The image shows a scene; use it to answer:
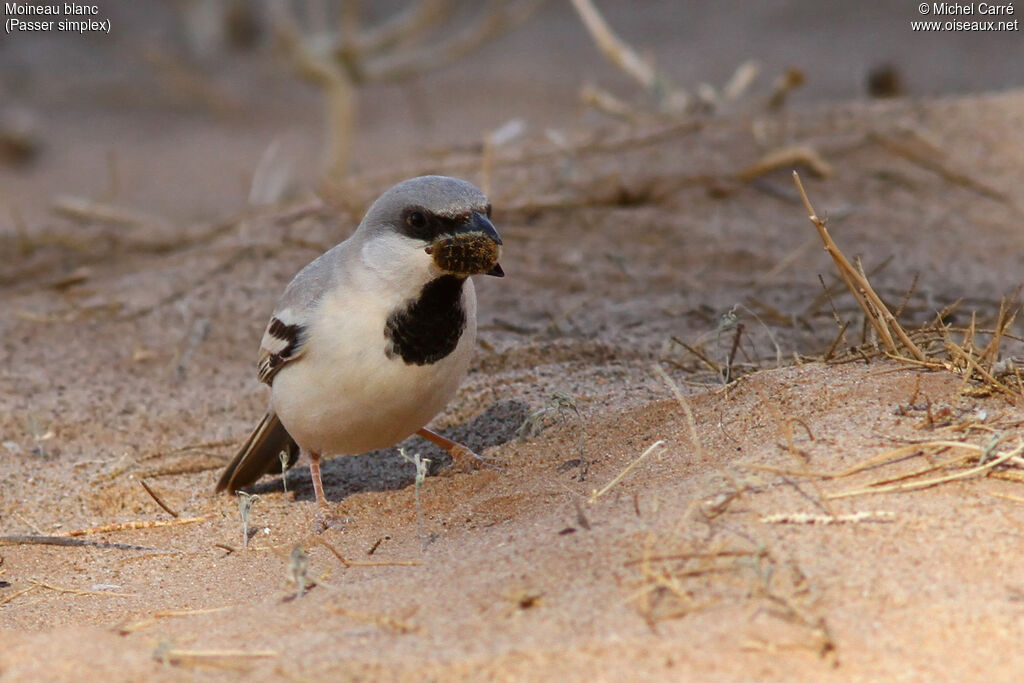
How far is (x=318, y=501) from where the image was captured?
4.44 meters

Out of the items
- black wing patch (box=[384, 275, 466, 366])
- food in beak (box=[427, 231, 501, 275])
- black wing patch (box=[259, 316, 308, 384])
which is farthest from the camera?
black wing patch (box=[259, 316, 308, 384])

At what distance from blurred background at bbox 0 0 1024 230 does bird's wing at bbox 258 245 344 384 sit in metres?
4.70

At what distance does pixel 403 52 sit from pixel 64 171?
4.44 m

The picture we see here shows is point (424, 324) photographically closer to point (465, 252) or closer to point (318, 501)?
point (465, 252)

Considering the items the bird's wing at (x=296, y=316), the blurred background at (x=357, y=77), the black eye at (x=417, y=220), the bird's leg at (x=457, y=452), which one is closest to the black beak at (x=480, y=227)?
the black eye at (x=417, y=220)

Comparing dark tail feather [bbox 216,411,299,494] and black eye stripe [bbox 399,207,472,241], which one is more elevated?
black eye stripe [bbox 399,207,472,241]

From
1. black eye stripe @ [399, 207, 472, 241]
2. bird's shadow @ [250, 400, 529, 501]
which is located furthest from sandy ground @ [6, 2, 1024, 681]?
black eye stripe @ [399, 207, 472, 241]

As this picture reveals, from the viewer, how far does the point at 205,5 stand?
17.0m

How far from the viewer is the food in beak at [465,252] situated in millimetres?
3912

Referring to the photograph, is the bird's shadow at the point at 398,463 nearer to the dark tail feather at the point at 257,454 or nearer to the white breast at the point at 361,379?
the dark tail feather at the point at 257,454

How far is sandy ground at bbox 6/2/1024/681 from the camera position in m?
2.75

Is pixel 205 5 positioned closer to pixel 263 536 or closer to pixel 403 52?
pixel 403 52

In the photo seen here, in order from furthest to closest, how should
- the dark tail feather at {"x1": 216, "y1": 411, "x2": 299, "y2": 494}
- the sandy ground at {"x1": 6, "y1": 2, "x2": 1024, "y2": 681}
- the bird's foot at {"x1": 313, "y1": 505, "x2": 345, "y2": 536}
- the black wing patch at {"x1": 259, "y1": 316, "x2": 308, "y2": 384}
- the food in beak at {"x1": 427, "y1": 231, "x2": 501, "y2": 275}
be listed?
the dark tail feather at {"x1": 216, "y1": 411, "x2": 299, "y2": 494}
the black wing patch at {"x1": 259, "y1": 316, "x2": 308, "y2": 384}
the bird's foot at {"x1": 313, "y1": 505, "x2": 345, "y2": 536}
the food in beak at {"x1": 427, "y1": 231, "x2": 501, "y2": 275}
the sandy ground at {"x1": 6, "y1": 2, "x2": 1024, "y2": 681}

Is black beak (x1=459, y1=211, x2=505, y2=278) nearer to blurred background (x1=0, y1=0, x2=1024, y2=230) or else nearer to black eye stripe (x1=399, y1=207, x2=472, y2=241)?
black eye stripe (x1=399, y1=207, x2=472, y2=241)
